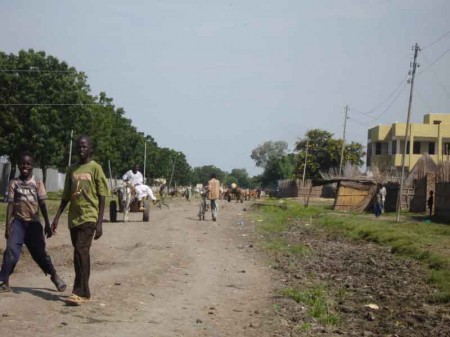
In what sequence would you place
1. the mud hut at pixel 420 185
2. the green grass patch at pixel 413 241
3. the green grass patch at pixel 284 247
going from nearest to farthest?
the green grass patch at pixel 413 241 < the green grass patch at pixel 284 247 < the mud hut at pixel 420 185

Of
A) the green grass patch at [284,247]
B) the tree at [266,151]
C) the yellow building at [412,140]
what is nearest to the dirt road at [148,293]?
the green grass patch at [284,247]

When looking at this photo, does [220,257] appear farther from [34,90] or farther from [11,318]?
[34,90]

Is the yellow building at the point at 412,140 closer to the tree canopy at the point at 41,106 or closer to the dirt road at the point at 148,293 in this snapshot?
the tree canopy at the point at 41,106

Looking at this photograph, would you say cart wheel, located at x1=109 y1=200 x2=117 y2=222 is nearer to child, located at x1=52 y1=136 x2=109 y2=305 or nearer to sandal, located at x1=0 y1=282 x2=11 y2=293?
sandal, located at x1=0 y1=282 x2=11 y2=293

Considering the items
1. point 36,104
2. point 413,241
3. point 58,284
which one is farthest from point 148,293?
point 36,104

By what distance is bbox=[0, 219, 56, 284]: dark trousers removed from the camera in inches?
312

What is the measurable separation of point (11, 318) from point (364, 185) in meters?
34.4

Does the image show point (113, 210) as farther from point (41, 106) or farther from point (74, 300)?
point (41, 106)

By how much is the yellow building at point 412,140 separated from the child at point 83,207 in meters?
47.4

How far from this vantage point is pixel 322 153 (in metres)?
75.0

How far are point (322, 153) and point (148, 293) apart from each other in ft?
222

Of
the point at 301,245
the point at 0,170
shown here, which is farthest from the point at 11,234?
the point at 0,170

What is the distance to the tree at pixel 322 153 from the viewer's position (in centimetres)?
7281

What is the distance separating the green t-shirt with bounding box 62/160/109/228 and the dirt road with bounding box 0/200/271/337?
107 centimetres
